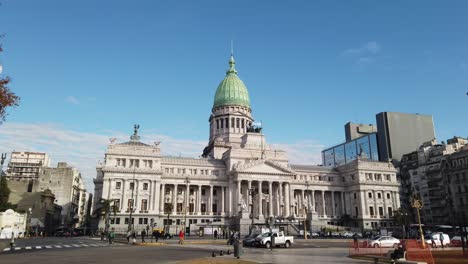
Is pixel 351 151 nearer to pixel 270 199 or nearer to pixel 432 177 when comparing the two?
pixel 432 177

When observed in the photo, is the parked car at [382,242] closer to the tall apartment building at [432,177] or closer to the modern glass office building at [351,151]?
the tall apartment building at [432,177]

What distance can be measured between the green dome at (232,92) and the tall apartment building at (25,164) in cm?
6973

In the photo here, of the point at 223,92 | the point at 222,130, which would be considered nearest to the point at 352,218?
the point at 222,130

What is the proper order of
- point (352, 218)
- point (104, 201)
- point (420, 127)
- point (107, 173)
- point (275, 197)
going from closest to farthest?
1. point (104, 201)
2. point (107, 173)
3. point (275, 197)
4. point (352, 218)
5. point (420, 127)

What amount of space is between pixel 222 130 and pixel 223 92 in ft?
42.1

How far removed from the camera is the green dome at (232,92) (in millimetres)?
117438

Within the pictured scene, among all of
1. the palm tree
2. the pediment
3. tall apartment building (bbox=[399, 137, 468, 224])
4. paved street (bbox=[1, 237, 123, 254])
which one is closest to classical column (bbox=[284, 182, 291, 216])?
the pediment

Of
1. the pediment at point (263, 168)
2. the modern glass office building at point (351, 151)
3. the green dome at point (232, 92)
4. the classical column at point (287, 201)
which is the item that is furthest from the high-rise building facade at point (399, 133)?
the classical column at point (287, 201)

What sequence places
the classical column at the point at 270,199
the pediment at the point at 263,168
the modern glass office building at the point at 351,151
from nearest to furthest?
the classical column at the point at 270,199 → the pediment at the point at 263,168 → the modern glass office building at the point at 351,151

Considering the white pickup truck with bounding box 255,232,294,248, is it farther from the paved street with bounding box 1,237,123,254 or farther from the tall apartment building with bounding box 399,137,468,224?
the tall apartment building with bounding box 399,137,468,224

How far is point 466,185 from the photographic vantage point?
87.5m

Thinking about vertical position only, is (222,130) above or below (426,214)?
above

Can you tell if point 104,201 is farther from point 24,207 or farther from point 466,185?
point 466,185

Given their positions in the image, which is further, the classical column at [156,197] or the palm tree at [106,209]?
the classical column at [156,197]
